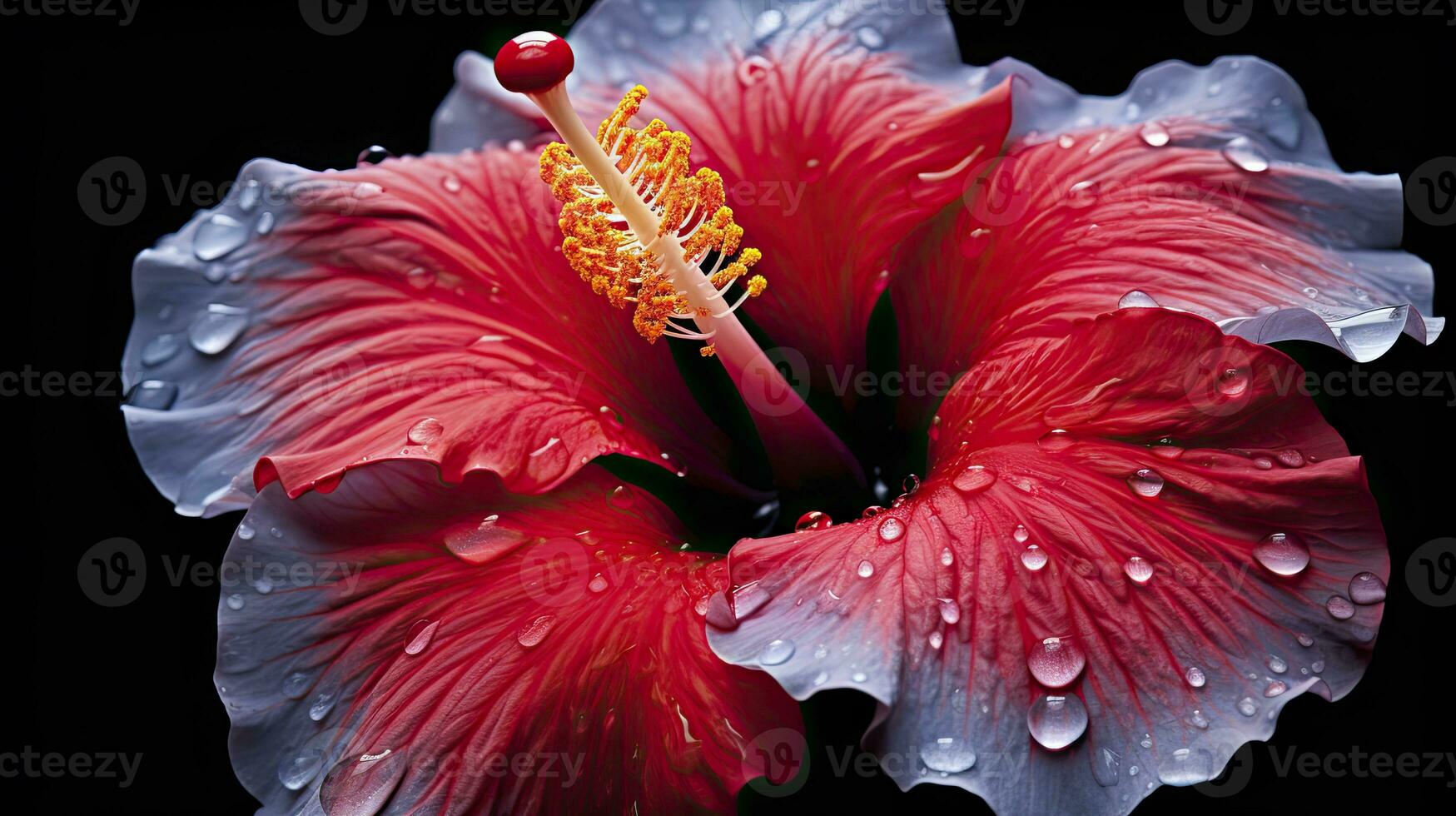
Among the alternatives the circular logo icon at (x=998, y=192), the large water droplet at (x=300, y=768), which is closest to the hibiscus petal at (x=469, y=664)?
the large water droplet at (x=300, y=768)

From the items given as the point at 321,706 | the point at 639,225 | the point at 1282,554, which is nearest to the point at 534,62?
the point at 639,225

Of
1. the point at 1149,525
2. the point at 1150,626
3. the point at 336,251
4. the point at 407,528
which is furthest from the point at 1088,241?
the point at 336,251

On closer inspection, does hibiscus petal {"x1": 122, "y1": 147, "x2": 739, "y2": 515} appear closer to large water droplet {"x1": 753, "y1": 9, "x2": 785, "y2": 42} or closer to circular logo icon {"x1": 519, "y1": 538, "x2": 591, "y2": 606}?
circular logo icon {"x1": 519, "y1": 538, "x2": 591, "y2": 606}

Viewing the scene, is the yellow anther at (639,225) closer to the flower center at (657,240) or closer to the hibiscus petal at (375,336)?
the flower center at (657,240)

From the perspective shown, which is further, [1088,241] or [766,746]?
[1088,241]

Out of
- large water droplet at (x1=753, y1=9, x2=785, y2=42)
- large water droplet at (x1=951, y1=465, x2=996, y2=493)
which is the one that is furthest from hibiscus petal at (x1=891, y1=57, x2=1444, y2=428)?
large water droplet at (x1=753, y1=9, x2=785, y2=42)

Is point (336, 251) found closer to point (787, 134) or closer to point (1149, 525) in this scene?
point (787, 134)
